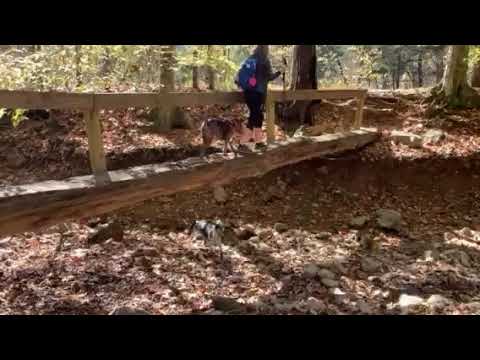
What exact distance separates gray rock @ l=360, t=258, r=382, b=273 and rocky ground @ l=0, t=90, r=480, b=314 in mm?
30

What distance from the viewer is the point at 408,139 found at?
9.64 meters

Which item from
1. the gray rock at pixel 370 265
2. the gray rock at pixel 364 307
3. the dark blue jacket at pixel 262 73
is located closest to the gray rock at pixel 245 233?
the gray rock at pixel 370 265

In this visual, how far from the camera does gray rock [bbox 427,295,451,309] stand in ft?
16.5

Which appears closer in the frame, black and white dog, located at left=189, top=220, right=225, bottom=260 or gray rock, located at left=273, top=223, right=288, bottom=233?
black and white dog, located at left=189, top=220, right=225, bottom=260

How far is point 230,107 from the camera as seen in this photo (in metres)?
12.0

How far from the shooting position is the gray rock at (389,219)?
777 cm

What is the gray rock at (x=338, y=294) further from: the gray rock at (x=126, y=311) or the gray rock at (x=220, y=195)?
the gray rock at (x=220, y=195)

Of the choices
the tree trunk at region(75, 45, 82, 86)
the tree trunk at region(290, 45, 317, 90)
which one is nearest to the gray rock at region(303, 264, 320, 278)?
the tree trunk at region(290, 45, 317, 90)

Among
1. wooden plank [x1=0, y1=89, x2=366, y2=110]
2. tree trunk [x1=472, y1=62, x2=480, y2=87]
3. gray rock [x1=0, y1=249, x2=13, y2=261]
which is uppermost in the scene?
tree trunk [x1=472, y1=62, x2=480, y2=87]

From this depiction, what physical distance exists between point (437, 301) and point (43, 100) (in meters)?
4.83

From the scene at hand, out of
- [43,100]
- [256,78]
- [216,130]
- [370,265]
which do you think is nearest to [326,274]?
[370,265]

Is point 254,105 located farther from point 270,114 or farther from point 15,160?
point 15,160

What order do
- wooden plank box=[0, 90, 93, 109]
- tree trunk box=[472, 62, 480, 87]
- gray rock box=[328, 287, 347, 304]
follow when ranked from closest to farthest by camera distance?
wooden plank box=[0, 90, 93, 109], gray rock box=[328, 287, 347, 304], tree trunk box=[472, 62, 480, 87]

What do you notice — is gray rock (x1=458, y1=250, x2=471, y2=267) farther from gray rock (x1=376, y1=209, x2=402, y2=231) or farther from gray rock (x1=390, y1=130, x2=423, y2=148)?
gray rock (x1=390, y1=130, x2=423, y2=148)
